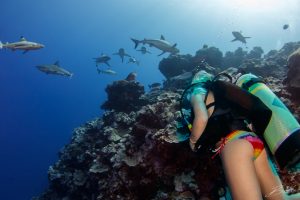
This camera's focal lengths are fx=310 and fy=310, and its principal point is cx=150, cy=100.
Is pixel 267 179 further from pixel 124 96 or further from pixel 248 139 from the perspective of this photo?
pixel 124 96

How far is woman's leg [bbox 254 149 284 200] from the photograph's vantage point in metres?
2.65

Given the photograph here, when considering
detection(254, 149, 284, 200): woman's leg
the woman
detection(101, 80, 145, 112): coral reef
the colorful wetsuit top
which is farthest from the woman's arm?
detection(101, 80, 145, 112): coral reef

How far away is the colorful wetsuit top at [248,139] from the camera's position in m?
2.51

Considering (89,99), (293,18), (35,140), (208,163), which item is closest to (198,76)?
(208,163)

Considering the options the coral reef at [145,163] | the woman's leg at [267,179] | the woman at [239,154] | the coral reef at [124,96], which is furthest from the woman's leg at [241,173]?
the coral reef at [124,96]

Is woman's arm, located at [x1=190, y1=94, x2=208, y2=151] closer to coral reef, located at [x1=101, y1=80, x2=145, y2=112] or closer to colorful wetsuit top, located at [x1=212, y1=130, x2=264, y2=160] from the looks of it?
colorful wetsuit top, located at [x1=212, y1=130, x2=264, y2=160]

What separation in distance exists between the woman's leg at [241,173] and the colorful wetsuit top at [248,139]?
8 cm

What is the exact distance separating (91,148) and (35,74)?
3796 inches

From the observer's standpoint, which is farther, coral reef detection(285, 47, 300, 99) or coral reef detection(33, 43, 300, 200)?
coral reef detection(285, 47, 300, 99)

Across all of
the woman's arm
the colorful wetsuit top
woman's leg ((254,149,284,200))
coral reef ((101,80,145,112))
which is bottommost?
woman's leg ((254,149,284,200))

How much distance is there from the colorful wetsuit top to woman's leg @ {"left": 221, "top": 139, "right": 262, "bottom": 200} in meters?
0.08

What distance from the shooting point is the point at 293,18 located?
67375mm

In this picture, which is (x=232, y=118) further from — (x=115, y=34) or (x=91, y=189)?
(x=115, y=34)

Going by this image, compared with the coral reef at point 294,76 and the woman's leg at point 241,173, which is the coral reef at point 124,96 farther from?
the woman's leg at point 241,173
